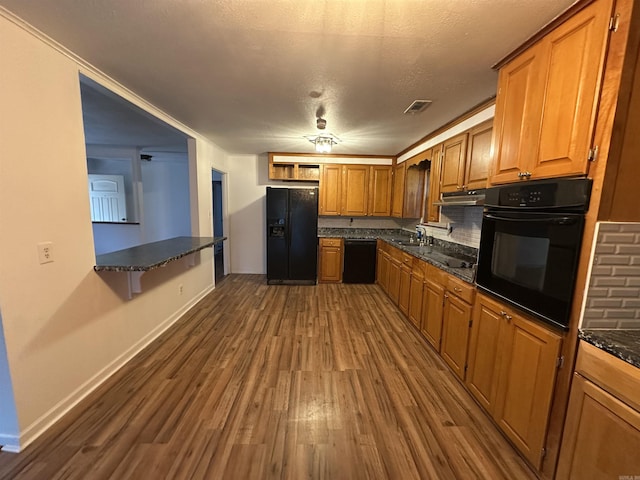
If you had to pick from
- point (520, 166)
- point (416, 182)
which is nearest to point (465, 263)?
point (520, 166)

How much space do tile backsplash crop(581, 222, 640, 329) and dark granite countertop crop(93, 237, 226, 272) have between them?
2620 millimetres

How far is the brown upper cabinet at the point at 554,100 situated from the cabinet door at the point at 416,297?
1511mm

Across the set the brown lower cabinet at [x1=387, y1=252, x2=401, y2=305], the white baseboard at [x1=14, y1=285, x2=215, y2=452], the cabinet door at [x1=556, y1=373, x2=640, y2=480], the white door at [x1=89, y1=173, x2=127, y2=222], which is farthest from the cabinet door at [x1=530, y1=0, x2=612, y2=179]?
the white door at [x1=89, y1=173, x2=127, y2=222]

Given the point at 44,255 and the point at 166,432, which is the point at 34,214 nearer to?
the point at 44,255

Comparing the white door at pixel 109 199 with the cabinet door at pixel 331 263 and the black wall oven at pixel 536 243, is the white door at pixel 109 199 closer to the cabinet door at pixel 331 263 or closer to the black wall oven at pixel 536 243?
the cabinet door at pixel 331 263

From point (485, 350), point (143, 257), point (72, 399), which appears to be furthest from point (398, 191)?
point (72, 399)

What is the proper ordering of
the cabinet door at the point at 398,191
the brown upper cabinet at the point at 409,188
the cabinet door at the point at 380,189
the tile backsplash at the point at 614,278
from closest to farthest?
the tile backsplash at the point at 614,278 → the brown upper cabinet at the point at 409,188 → the cabinet door at the point at 398,191 → the cabinet door at the point at 380,189

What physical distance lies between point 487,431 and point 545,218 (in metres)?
1.41

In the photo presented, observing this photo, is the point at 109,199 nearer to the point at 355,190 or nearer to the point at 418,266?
the point at 355,190

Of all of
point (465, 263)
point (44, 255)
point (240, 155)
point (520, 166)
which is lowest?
point (465, 263)

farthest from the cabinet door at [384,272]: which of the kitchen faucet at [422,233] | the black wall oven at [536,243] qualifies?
the black wall oven at [536,243]

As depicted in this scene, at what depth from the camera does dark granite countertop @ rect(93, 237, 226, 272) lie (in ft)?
6.50

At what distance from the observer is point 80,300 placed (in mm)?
1873

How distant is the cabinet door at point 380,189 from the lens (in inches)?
190
